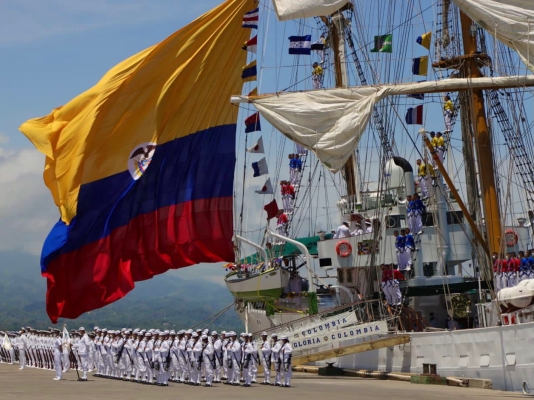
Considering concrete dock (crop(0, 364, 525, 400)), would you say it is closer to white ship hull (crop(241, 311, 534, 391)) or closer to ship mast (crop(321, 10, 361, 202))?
white ship hull (crop(241, 311, 534, 391))

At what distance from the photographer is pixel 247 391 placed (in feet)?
79.0

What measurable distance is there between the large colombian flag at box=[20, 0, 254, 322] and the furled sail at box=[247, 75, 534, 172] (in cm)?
401

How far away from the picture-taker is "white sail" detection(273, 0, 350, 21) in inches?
1289

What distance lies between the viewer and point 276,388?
25281 mm

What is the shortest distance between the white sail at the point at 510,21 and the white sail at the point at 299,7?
4.89 metres

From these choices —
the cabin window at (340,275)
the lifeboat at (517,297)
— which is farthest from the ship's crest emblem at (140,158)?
the cabin window at (340,275)

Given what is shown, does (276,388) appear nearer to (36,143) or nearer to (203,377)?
(203,377)

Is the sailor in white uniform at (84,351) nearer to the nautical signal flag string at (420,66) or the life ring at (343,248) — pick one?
the life ring at (343,248)

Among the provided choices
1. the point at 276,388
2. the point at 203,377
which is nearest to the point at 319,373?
the point at 203,377

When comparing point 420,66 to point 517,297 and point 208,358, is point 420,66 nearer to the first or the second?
point 517,297

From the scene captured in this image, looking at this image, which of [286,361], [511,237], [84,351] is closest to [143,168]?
[286,361]

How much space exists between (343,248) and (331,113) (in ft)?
18.3

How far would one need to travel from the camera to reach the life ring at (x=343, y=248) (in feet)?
112

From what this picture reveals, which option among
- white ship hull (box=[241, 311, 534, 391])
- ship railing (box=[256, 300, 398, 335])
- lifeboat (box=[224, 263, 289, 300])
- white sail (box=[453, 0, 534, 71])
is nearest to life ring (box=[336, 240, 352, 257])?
ship railing (box=[256, 300, 398, 335])
